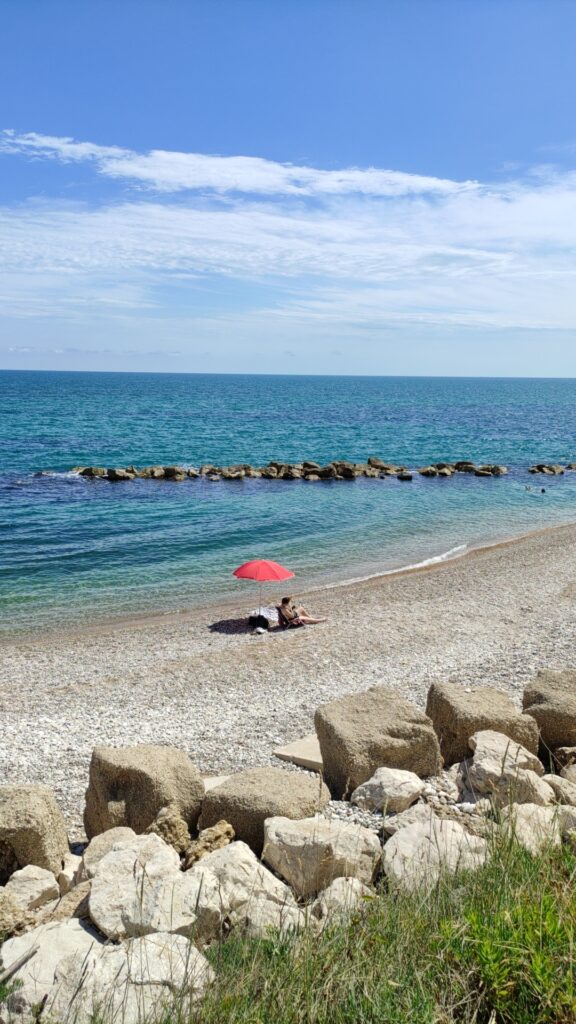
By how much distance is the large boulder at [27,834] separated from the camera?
7430 mm

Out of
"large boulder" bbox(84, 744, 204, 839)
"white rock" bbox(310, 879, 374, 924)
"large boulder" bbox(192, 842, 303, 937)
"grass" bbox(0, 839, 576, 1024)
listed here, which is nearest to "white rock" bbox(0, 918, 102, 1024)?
"grass" bbox(0, 839, 576, 1024)

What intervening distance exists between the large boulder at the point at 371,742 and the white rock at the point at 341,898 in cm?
271

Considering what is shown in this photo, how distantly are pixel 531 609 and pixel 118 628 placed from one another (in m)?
11.2

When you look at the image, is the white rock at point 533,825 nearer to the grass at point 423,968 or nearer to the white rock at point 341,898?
the grass at point 423,968

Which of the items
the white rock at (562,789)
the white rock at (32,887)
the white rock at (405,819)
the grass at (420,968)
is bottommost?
the white rock at (32,887)

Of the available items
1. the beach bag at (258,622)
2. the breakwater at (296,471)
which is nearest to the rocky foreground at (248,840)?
the beach bag at (258,622)

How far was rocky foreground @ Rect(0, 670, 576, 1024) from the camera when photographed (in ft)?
15.8

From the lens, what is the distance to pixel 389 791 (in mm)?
7980

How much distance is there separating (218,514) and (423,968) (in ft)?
101

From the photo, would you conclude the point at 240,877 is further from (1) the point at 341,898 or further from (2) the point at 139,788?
(2) the point at 139,788

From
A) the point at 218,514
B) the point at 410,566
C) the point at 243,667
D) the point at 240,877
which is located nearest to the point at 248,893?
the point at 240,877

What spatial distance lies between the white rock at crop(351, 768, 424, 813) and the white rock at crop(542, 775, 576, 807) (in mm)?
1384

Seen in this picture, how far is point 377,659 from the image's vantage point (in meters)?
16.5

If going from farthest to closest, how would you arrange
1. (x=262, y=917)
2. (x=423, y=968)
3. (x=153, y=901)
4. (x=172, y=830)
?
(x=172, y=830)
(x=153, y=901)
(x=262, y=917)
(x=423, y=968)
